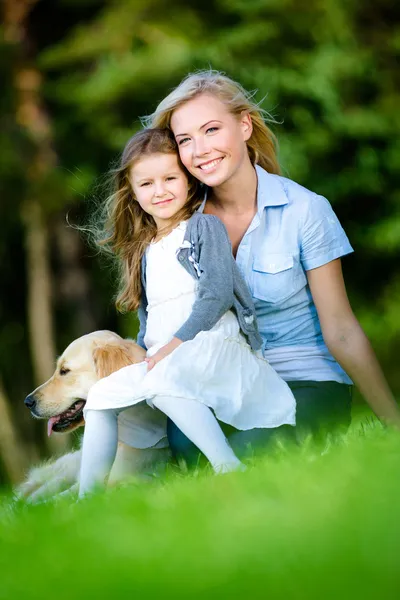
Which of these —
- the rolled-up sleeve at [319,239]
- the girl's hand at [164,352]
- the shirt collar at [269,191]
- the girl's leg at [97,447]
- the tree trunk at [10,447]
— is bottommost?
the tree trunk at [10,447]

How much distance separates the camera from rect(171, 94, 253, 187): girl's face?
4066 millimetres

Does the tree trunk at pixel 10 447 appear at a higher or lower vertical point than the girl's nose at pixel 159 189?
lower

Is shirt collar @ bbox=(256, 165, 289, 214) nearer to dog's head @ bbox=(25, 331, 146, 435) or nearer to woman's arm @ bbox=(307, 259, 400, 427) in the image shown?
woman's arm @ bbox=(307, 259, 400, 427)

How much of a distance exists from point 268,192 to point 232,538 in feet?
7.20

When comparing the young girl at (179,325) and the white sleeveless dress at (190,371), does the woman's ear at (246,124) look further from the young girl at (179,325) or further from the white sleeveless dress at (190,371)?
the white sleeveless dress at (190,371)

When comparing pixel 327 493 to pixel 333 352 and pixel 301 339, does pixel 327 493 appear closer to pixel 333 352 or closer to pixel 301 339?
pixel 333 352

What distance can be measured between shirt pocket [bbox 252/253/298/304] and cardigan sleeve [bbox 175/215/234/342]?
1.39ft

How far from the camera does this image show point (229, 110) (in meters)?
4.25

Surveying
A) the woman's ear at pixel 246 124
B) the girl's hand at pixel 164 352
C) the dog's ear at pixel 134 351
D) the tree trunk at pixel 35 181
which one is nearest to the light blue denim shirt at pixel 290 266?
the woman's ear at pixel 246 124

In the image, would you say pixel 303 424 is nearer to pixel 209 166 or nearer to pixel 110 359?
pixel 110 359

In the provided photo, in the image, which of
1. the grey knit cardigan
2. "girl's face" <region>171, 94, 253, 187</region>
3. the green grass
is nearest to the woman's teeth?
"girl's face" <region>171, 94, 253, 187</region>

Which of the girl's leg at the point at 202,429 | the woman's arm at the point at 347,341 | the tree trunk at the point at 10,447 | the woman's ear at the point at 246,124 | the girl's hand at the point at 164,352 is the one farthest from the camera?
the tree trunk at the point at 10,447

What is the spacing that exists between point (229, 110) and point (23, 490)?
1.96m

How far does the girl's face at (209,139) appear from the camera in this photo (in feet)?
13.3
